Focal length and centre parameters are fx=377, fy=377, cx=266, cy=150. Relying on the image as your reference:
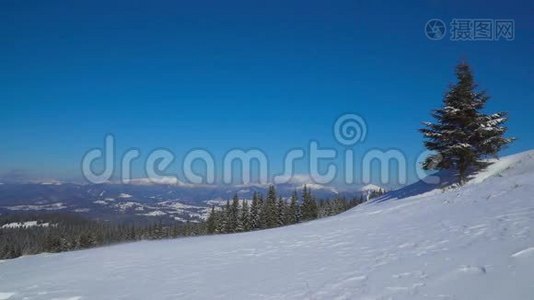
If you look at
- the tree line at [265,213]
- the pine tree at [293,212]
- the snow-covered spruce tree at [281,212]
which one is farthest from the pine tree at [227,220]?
the pine tree at [293,212]

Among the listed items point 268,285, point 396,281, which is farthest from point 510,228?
point 268,285

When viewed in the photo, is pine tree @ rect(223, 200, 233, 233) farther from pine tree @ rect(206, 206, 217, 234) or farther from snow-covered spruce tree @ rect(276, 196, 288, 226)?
snow-covered spruce tree @ rect(276, 196, 288, 226)

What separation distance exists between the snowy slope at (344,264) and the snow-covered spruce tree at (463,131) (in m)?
10.0

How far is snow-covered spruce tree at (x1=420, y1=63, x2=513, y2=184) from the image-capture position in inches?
984

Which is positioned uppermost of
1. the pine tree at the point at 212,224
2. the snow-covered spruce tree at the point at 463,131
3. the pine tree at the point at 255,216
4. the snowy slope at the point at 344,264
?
the snow-covered spruce tree at the point at 463,131

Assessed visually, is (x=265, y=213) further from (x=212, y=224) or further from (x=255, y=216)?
(x=212, y=224)

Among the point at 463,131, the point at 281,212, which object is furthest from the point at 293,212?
the point at 463,131

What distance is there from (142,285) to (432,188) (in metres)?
22.1

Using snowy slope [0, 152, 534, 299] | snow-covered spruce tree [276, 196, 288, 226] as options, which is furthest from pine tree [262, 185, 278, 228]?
snowy slope [0, 152, 534, 299]

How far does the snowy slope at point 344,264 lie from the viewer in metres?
6.32

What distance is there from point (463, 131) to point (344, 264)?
2072cm

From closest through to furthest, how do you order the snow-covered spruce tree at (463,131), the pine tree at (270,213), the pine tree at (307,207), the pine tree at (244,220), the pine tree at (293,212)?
the snow-covered spruce tree at (463,131) < the pine tree at (270,213) < the pine tree at (244,220) < the pine tree at (293,212) < the pine tree at (307,207)

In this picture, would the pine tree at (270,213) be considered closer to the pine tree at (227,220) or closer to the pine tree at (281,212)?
the pine tree at (281,212)

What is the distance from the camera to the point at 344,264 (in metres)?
8.69
